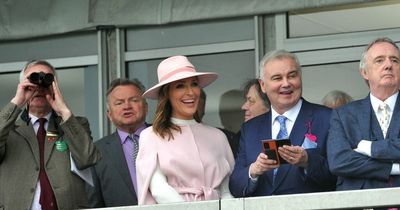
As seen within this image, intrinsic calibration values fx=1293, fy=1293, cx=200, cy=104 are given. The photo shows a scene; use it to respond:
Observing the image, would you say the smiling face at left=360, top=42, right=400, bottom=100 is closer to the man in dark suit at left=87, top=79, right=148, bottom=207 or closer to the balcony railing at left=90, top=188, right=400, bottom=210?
the balcony railing at left=90, top=188, right=400, bottom=210

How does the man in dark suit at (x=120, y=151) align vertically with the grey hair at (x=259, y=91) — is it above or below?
below

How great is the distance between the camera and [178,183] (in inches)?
324

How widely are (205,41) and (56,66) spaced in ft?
4.93

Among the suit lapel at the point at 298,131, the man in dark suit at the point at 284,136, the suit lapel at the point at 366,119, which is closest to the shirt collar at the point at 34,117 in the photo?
the man in dark suit at the point at 284,136

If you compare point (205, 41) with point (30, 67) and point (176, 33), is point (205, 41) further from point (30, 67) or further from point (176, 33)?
point (30, 67)

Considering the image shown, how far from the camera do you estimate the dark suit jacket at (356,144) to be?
775cm

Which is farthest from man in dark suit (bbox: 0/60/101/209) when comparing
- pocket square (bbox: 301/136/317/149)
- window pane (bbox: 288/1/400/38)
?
window pane (bbox: 288/1/400/38)

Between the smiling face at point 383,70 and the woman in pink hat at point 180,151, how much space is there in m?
1.13

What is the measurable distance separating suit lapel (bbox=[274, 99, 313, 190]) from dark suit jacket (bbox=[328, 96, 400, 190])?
30 centimetres

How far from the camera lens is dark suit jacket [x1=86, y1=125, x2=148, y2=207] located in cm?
929

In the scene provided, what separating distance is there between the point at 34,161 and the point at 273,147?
176 cm

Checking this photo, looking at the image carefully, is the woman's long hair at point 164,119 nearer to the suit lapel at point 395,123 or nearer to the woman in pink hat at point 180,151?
the woman in pink hat at point 180,151

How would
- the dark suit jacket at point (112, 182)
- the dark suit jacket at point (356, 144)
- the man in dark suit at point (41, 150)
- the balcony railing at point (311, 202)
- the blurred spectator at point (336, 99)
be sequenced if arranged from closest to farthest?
the balcony railing at point (311, 202) → the dark suit jacket at point (356, 144) → the man in dark suit at point (41, 150) → the dark suit jacket at point (112, 182) → the blurred spectator at point (336, 99)

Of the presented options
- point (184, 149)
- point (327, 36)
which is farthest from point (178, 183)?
point (327, 36)
